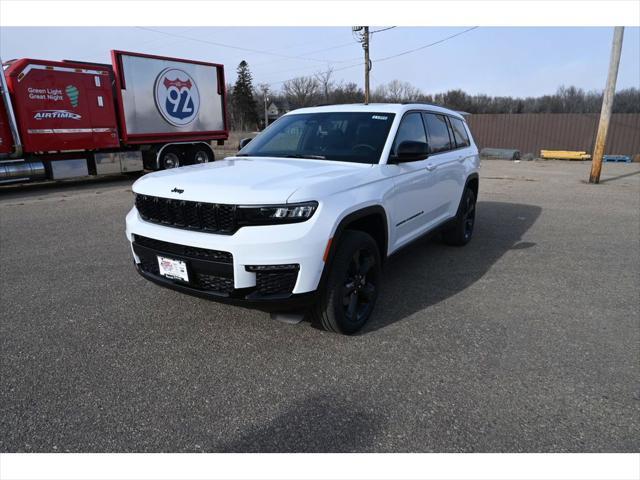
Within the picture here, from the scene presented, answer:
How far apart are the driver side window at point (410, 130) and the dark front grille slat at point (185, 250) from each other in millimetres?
1859

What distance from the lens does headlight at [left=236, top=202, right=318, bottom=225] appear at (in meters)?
2.85

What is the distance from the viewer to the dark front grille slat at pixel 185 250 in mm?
2931

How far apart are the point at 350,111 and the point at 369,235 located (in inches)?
60.7

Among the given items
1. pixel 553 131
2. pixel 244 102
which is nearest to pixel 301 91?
pixel 244 102

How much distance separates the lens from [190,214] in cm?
310

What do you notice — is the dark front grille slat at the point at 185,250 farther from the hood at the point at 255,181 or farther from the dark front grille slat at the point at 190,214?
the hood at the point at 255,181

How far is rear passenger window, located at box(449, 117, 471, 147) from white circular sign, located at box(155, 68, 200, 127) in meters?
9.97

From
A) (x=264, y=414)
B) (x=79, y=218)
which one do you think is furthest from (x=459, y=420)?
(x=79, y=218)

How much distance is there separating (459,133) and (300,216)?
3873mm

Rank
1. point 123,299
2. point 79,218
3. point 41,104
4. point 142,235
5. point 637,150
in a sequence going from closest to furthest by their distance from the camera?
1. point 142,235
2. point 123,299
3. point 79,218
4. point 41,104
5. point 637,150

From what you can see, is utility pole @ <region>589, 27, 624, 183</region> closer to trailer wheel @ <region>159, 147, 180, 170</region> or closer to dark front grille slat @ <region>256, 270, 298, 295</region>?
trailer wheel @ <region>159, 147, 180, 170</region>

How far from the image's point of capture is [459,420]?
2529 mm

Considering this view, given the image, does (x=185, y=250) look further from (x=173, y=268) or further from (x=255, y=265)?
(x=255, y=265)

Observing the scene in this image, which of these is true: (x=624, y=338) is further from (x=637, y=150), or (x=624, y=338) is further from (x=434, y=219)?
(x=637, y=150)
